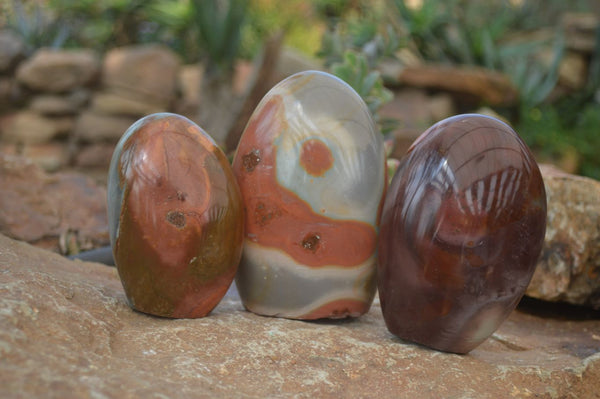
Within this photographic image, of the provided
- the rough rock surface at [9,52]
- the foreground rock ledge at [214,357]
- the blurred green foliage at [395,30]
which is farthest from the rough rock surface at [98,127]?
the foreground rock ledge at [214,357]

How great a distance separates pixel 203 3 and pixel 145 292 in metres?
6.51

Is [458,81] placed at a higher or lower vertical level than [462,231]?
lower

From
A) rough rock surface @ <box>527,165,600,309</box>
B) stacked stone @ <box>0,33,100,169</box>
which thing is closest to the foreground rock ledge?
rough rock surface @ <box>527,165,600,309</box>

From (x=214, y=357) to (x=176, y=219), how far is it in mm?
379

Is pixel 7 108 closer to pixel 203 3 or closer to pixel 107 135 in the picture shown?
pixel 107 135

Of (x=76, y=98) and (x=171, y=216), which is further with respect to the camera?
(x=76, y=98)

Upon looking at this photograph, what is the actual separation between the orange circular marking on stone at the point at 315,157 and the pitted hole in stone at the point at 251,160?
13cm

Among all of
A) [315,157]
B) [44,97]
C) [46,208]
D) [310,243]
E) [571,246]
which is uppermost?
[315,157]

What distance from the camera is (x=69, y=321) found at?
1.38 metres

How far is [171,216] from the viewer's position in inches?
63.2

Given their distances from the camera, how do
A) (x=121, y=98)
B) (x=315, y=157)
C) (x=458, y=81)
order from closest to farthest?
(x=315, y=157)
(x=458, y=81)
(x=121, y=98)

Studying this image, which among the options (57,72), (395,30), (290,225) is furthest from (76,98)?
(290,225)

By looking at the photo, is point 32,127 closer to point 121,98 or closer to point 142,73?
point 121,98

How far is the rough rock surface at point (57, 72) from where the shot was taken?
24.4ft
